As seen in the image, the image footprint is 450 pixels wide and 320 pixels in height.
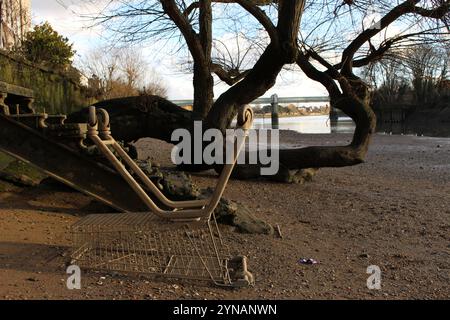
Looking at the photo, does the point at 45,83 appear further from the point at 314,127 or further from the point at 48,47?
the point at 314,127

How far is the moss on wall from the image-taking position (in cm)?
1076

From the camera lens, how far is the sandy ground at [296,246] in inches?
170

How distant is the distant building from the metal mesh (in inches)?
403

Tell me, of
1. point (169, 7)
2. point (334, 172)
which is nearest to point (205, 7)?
point (169, 7)

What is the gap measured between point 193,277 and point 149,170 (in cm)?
272

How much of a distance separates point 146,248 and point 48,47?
54.7 feet

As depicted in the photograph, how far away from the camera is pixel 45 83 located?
1336cm

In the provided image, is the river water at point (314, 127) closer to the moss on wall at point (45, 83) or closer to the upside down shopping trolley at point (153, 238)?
the moss on wall at point (45, 83)

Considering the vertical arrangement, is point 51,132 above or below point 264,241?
above

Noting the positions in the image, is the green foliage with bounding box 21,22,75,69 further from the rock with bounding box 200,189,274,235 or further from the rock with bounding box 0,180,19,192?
the rock with bounding box 200,189,274,235

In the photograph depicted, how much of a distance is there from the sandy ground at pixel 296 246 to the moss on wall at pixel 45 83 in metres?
4.05

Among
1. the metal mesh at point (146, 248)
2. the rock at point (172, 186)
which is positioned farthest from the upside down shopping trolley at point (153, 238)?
the rock at point (172, 186)

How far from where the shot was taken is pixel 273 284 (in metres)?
4.61
